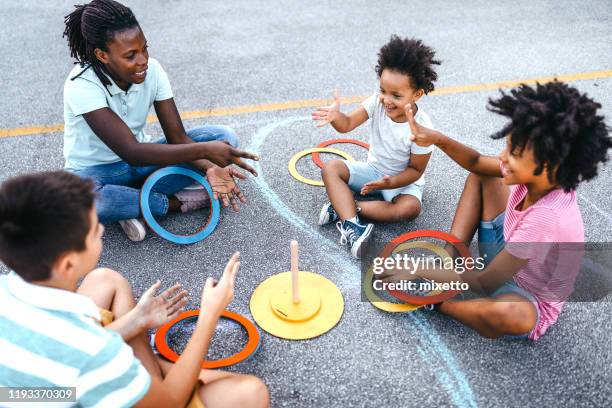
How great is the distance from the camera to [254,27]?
5316 millimetres

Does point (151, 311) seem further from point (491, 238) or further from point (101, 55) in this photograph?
point (491, 238)

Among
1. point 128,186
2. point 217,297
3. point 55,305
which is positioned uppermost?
point 55,305

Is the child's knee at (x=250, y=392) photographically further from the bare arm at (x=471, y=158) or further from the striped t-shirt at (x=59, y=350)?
the bare arm at (x=471, y=158)

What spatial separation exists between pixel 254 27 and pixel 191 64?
3.47 feet

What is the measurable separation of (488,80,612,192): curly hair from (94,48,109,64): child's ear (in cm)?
184

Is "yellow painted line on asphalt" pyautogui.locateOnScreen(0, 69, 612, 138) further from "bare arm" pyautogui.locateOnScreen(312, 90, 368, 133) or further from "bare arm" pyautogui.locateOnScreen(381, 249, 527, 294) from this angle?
"bare arm" pyautogui.locateOnScreen(381, 249, 527, 294)

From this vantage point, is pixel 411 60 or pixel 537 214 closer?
pixel 537 214

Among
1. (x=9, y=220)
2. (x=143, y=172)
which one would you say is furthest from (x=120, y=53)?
(x=9, y=220)

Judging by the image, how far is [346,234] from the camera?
8.91 ft

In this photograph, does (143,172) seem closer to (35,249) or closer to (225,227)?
(225,227)

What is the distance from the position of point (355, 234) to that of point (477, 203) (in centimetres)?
61

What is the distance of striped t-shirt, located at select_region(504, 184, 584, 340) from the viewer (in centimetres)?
197

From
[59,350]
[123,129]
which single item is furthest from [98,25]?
[59,350]

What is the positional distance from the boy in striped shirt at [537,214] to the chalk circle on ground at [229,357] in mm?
784
